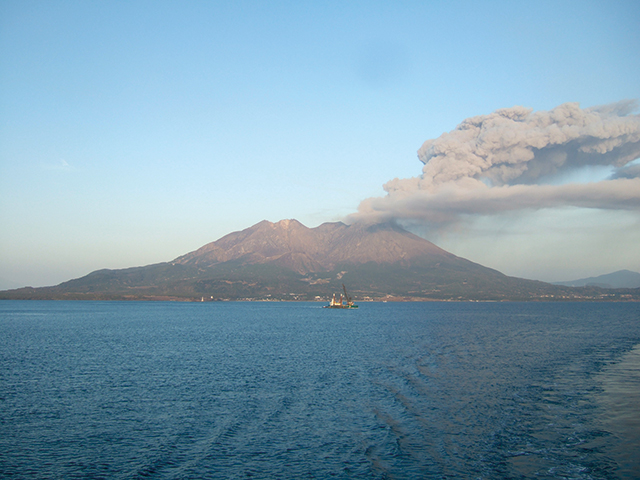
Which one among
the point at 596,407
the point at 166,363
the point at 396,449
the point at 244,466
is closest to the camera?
the point at 244,466

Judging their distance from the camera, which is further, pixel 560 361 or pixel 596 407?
pixel 560 361

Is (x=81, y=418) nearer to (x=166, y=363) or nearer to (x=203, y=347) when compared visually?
(x=166, y=363)

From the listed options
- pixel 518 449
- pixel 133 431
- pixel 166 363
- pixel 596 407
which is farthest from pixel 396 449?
pixel 166 363

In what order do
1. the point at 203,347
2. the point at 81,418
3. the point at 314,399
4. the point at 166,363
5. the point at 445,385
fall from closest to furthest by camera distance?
the point at 81,418
the point at 314,399
the point at 445,385
the point at 166,363
the point at 203,347

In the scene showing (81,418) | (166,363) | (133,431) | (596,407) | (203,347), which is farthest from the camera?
(203,347)

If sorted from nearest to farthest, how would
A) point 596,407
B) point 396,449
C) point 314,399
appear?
point 396,449 < point 596,407 < point 314,399

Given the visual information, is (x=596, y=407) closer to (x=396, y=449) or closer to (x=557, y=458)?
(x=557, y=458)

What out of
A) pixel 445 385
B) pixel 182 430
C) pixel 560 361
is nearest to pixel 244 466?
pixel 182 430

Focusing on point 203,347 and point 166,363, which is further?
point 203,347
